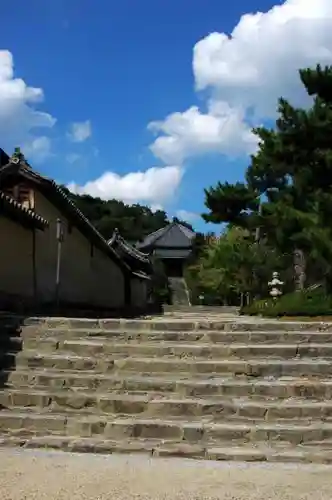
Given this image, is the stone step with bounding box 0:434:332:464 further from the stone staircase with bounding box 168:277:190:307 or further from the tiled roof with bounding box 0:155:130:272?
the stone staircase with bounding box 168:277:190:307

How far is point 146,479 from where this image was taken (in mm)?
4551

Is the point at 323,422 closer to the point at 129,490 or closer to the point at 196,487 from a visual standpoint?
the point at 196,487

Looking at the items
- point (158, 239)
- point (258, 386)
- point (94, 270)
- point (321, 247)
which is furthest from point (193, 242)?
point (258, 386)

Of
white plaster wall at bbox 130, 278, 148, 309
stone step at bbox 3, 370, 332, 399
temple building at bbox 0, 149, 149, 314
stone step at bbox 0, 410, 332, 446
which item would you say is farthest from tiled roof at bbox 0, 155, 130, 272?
white plaster wall at bbox 130, 278, 148, 309

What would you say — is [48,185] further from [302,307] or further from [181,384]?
[181,384]

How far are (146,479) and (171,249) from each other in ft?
143

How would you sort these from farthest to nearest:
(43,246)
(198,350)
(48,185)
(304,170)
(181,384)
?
(304,170)
(43,246)
(48,185)
(198,350)
(181,384)

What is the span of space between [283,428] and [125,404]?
1602 millimetres

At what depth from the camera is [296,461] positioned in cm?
516

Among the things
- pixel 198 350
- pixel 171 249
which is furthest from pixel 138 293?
pixel 171 249

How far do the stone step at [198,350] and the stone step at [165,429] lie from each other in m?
1.22

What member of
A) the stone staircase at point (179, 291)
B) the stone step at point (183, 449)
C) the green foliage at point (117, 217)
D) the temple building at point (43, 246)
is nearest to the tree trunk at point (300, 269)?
the temple building at point (43, 246)

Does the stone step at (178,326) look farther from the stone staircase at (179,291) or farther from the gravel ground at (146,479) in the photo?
the stone staircase at (179,291)

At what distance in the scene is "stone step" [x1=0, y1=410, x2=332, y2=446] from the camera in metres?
5.54
